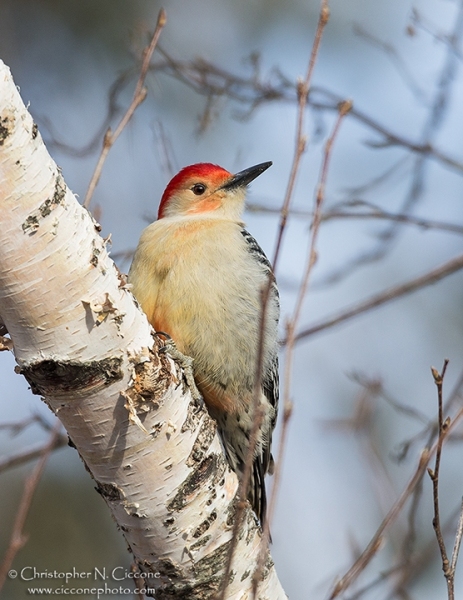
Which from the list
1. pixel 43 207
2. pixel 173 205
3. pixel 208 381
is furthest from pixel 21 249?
pixel 173 205

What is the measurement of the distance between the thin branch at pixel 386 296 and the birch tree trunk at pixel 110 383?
1.71 m

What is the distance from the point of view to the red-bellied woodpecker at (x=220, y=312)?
12.9 ft

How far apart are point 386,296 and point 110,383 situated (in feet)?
8.42

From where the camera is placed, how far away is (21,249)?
7.66 ft

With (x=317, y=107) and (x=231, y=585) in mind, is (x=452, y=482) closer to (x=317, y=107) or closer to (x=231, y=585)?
(x=317, y=107)

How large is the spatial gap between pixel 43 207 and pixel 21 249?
0.15 meters

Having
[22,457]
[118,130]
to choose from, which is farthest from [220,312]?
[22,457]

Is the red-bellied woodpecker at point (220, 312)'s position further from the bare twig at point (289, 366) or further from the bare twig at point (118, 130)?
the bare twig at point (289, 366)

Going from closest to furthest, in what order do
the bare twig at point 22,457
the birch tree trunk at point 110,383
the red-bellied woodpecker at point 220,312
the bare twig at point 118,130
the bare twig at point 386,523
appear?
the birch tree trunk at point 110,383
the bare twig at point 386,523
the bare twig at point 118,130
the red-bellied woodpecker at point 220,312
the bare twig at point 22,457

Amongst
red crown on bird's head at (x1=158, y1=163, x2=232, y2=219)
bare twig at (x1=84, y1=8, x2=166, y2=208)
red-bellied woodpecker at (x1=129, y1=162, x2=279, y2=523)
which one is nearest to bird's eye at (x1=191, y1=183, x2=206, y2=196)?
red crown on bird's head at (x1=158, y1=163, x2=232, y2=219)

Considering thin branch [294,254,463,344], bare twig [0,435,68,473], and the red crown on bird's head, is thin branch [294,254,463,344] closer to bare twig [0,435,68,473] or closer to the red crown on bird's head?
the red crown on bird's head

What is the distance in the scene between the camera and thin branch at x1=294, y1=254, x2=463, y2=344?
4.67 metres

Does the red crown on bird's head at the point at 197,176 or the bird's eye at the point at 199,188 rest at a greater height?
the red crown on bird's head at the point at 197,176

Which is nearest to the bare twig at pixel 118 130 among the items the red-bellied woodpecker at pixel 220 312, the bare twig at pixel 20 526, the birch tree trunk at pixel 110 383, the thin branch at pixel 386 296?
the red-bellied woodpecker at pixel 220 312
